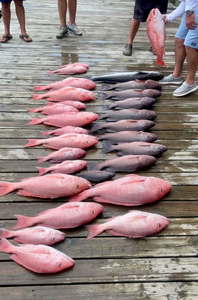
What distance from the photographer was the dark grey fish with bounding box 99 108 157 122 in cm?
382

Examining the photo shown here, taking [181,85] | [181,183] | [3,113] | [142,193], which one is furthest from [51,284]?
[181,85]

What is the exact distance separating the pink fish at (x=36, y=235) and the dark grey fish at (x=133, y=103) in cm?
215

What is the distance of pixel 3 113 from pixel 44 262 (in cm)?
240

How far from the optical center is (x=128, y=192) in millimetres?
2643

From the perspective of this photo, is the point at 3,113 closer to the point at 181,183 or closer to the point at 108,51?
the point at 181,183

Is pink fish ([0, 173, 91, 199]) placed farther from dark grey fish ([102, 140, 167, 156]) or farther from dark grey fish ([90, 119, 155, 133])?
dark grey fish ([90, 119, 155, 133])

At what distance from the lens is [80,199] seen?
8.73 feet

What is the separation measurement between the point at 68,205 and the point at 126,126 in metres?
1.40

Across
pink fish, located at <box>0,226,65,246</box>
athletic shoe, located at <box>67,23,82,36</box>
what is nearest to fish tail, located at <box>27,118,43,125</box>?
pink fish, located at <box>0,226,65,246</box>

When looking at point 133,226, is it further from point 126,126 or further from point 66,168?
point 126,126

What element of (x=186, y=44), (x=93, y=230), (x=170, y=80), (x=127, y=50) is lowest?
(x=93, y=230)

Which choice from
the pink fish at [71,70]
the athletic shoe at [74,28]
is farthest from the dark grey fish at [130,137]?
the athletic shoe at [74,28]

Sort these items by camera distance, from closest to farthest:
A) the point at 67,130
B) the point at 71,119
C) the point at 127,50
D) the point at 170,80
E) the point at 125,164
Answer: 1. the point at 125,164
2. the point at 67,130
3. the point at 71,119
4. the point at 170,80
5. the point at 127,50

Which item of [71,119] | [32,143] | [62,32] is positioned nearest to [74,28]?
[62,32]
